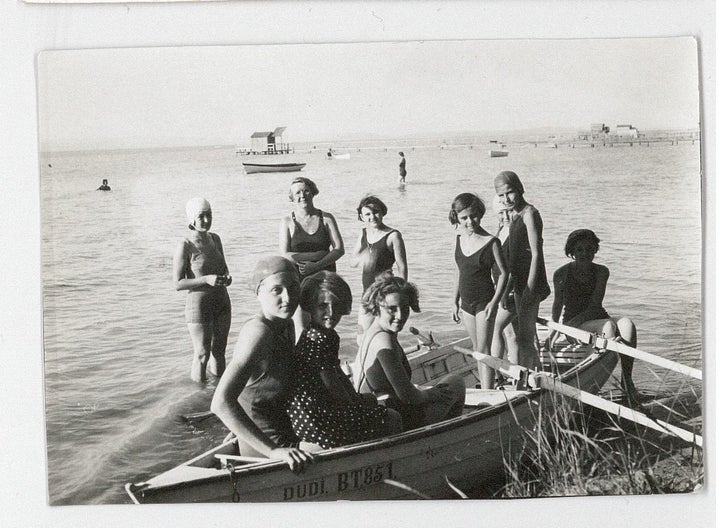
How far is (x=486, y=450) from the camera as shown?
2.71 metres

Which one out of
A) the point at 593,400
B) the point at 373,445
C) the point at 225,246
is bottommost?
the point at 373,445

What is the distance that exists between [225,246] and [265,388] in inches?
20.3

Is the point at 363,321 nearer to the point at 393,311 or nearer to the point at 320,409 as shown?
the point at 393,311

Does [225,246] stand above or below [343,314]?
above

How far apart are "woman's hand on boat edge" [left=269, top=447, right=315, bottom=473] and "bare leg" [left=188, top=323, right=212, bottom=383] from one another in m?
0.40

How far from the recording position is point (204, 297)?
9.00 feet

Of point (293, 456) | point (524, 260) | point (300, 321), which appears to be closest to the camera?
point (293, 456)

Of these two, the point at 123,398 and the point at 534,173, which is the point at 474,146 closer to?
the point at 534,173

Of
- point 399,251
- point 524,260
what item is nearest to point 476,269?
point 524,260

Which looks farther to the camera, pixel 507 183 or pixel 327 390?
pixel 507 183

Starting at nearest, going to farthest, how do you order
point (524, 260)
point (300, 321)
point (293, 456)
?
point (293, 456), point (300, 321), point (524, 260)

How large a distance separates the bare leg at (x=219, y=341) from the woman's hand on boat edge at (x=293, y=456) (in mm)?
368

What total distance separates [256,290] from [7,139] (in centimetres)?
103

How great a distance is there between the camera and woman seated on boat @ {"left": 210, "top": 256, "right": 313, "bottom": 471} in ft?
8.51
